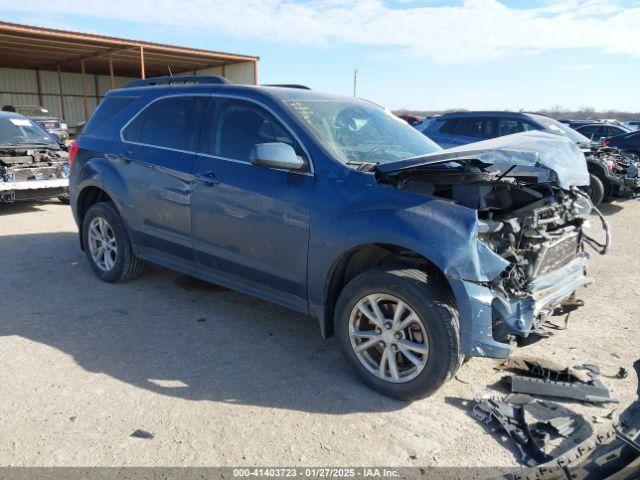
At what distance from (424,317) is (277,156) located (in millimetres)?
1446

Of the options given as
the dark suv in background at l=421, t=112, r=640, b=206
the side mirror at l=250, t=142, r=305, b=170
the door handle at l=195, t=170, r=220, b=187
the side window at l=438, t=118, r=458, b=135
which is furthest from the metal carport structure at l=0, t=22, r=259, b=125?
the side mirror at l=250, t=142, r=305, b=170

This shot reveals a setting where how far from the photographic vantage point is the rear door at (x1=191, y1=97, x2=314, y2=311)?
3721 mm

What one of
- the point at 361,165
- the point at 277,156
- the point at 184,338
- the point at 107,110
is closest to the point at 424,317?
the point at 361,165

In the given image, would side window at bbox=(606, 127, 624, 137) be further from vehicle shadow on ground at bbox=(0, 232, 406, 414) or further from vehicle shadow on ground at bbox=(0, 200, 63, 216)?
vehicle shadow on ground at bbox=(0, 232, 406, 414)

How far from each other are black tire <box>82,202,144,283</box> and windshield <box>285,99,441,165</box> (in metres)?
2.30

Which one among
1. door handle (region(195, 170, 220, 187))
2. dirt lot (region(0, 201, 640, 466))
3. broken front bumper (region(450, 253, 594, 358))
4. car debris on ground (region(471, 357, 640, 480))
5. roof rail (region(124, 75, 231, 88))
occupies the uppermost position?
roof rail (region(124, 75, 231, 88))

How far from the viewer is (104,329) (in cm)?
428

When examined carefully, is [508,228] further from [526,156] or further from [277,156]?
[277,156]

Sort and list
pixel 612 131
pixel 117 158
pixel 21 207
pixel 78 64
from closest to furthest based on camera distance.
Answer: pixel 117 158 < pixel 21 207 < pixel 612 131 < pixel 78 64

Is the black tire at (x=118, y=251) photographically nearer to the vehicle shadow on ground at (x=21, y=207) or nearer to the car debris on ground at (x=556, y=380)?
the car debris on ground at (x=556, y=380)

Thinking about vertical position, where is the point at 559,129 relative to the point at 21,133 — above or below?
above

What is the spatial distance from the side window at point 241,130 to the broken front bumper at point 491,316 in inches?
66.4

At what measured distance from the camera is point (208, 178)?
4.20m

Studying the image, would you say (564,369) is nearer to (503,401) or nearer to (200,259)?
(503,401)
